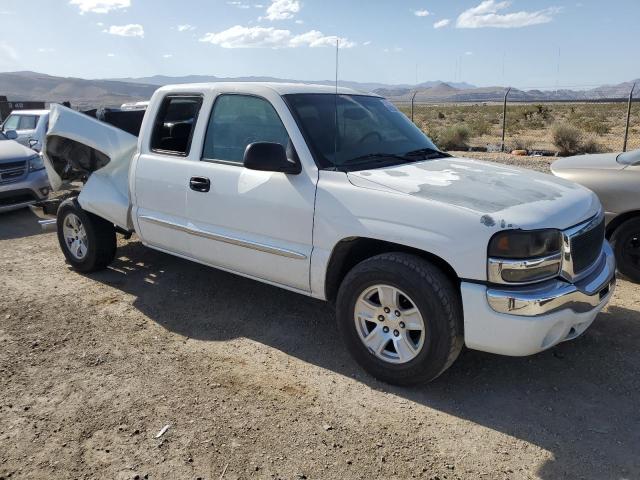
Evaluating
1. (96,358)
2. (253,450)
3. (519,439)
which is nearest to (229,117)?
(96,358)

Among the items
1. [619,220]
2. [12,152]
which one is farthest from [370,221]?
[12,152]

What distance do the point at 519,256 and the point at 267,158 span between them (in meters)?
1.72

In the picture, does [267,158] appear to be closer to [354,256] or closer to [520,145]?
[354,256]

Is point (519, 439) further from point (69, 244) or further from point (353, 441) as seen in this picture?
point (69, 244)

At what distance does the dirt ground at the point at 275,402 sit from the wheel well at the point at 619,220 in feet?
2.19

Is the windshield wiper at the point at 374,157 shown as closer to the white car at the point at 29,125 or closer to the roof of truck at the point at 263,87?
the roof of truck at the point at 263,87

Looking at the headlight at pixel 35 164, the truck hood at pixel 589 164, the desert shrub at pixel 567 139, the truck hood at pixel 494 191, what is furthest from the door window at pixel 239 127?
the desert shrub at pixel 567 139

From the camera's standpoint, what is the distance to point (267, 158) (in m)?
3.69

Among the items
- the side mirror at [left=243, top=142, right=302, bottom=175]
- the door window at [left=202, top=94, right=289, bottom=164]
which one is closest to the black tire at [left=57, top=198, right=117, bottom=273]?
the door window at [left=202, top=94, right=289, bottom=164]

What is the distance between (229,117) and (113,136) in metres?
1.69

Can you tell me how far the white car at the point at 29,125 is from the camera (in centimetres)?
1174

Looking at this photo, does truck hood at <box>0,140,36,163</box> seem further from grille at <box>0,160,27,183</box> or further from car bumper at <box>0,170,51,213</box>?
car bumper at <box>0,170,51,213</box>

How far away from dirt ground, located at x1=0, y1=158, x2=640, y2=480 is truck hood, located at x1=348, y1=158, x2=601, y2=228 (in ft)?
3.80

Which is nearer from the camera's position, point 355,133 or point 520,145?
point 355,133
